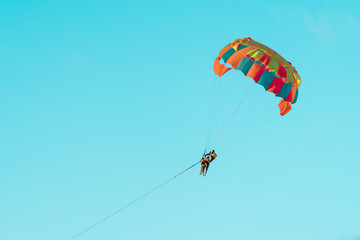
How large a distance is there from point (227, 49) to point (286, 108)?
5.48 meters

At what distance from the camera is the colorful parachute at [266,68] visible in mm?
35781

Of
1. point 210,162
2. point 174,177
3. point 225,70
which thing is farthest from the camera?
point 225,70

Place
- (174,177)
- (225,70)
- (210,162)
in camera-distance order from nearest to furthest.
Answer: (174,177)
(210,162)
(225,70)

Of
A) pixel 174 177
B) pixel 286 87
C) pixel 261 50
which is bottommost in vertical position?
pixel 174 177

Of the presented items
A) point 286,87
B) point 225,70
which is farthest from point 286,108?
point 225,70

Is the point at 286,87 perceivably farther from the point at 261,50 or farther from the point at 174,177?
the point at 174,177

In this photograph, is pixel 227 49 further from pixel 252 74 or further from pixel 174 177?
pixel 174 177

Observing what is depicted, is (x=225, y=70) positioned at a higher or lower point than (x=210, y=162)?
higher

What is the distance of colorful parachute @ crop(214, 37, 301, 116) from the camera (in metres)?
35.8

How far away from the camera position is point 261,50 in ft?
120

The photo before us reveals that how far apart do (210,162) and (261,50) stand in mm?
7842

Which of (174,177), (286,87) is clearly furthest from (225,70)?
(174,177)

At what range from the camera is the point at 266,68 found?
35.8m

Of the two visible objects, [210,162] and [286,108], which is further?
[286,108]
